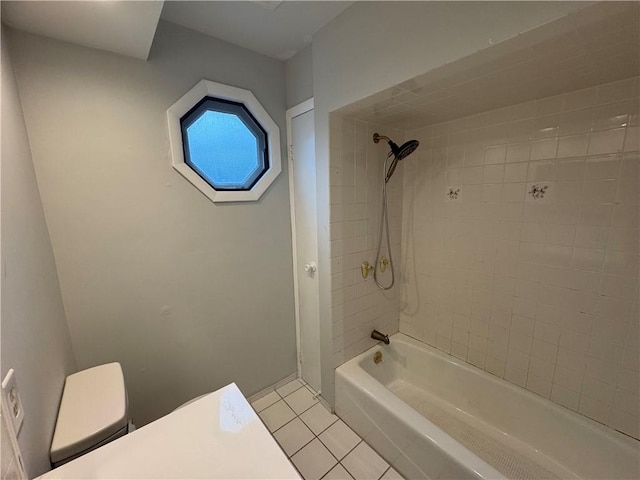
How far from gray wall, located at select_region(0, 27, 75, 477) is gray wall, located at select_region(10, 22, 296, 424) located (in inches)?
4.0

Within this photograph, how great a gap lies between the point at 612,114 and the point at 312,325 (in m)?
2.03

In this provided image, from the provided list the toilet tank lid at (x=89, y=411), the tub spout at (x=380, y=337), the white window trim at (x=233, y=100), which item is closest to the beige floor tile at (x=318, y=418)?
the tub spout at (x=380, y=337)

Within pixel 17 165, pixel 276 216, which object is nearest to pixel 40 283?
pixel 17 165

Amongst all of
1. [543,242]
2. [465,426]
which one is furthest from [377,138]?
[465,426]

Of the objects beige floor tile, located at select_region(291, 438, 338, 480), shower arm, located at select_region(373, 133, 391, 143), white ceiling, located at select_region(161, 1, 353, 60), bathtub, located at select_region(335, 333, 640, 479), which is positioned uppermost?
white ceiling, located at select_region(161, 1, 353, 60)

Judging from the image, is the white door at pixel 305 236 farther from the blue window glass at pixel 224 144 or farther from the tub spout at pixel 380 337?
the tub spout at pixel 380 337

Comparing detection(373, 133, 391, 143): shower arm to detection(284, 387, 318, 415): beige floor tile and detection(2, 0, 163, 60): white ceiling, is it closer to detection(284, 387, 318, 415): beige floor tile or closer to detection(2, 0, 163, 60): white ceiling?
detection(2, 0, 163, 60): white ceiling

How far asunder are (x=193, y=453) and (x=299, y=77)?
78.3 inches

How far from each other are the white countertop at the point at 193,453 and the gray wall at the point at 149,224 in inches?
33.2

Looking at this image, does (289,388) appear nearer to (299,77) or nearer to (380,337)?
(380,337)

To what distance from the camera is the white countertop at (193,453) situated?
0.67 m

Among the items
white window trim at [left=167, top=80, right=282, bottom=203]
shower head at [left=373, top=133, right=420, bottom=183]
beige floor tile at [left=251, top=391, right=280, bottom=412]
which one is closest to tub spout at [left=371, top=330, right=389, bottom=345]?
beige floor tile at [left=251, top=391, right=280, bottom=412]

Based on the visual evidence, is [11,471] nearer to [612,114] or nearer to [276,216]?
[276,216]

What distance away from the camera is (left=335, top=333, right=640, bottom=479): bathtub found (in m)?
1.25
